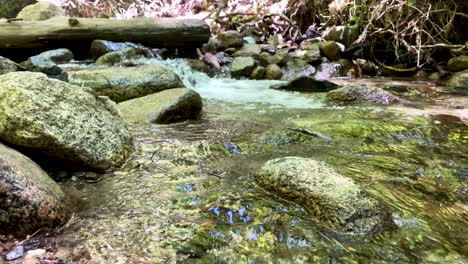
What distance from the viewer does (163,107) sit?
14.0ft

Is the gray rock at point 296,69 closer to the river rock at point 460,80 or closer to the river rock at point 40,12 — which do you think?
the river rock at point 460,80

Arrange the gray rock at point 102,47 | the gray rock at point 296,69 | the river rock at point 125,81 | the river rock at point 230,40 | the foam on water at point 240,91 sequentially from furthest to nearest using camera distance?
the river rock at point 230,40, the gray rock at point 296,69, the gray rock at point 102,47, the foam on water at point 240,91, the river rock at point 125,81

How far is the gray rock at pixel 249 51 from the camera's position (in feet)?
28.2

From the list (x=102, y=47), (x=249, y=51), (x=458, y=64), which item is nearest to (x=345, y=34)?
(x=249, y=51)

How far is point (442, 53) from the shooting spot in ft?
26.9

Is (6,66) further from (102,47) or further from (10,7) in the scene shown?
(10,7)

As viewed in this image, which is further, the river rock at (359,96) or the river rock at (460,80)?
the river rock at (460,80)

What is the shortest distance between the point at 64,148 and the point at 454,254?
2350 mm

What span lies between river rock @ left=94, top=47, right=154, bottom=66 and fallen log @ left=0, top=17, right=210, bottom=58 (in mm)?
582

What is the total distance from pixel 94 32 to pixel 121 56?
3.79 feet

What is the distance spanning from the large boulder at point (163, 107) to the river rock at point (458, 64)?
214 inches

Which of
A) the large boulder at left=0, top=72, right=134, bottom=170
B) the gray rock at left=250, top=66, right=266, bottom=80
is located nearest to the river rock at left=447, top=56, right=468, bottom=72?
the gray rock at left=250, top=66, right=266, bottom=80

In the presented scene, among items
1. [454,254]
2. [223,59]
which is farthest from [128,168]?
[223,59]

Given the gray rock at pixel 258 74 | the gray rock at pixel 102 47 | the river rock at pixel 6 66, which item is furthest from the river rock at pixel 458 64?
the river rock at pixel 6 66
